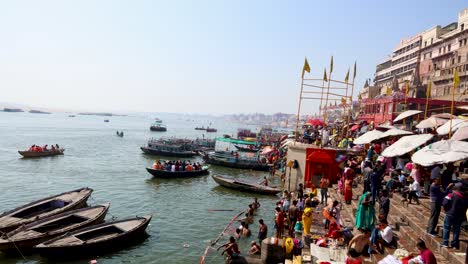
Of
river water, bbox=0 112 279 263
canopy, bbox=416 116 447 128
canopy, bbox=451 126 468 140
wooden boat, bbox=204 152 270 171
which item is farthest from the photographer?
wooden boat, bbox=204 152 270 171

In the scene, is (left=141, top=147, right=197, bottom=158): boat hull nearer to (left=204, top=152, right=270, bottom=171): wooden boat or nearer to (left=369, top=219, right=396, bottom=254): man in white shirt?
(left=204, top=152, right=270, bottom=171): wooden boat

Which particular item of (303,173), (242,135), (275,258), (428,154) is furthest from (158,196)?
(242,135)

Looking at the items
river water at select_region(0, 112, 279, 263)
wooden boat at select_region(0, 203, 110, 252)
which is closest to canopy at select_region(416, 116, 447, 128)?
river water at select_region(0, 112, 279, 263)

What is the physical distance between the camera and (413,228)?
477 inches

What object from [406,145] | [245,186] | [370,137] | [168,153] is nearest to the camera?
[406,145]

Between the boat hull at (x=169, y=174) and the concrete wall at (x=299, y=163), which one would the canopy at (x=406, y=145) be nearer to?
the concrete wall at (x=299, y=163)

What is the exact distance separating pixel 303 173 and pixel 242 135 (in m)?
68.7

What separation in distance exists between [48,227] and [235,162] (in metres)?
28.6

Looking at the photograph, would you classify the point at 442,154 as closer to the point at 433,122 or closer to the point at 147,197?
the point at 433,122

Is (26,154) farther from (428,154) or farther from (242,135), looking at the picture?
(242,135)

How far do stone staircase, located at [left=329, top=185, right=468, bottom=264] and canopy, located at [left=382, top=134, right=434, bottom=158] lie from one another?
1965 mm

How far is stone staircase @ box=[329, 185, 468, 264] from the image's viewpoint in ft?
31.9

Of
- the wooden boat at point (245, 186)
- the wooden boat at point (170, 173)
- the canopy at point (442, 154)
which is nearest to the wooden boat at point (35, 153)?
the wooden boat at point (170, 173)

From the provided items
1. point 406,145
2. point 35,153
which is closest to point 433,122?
point 406,145
